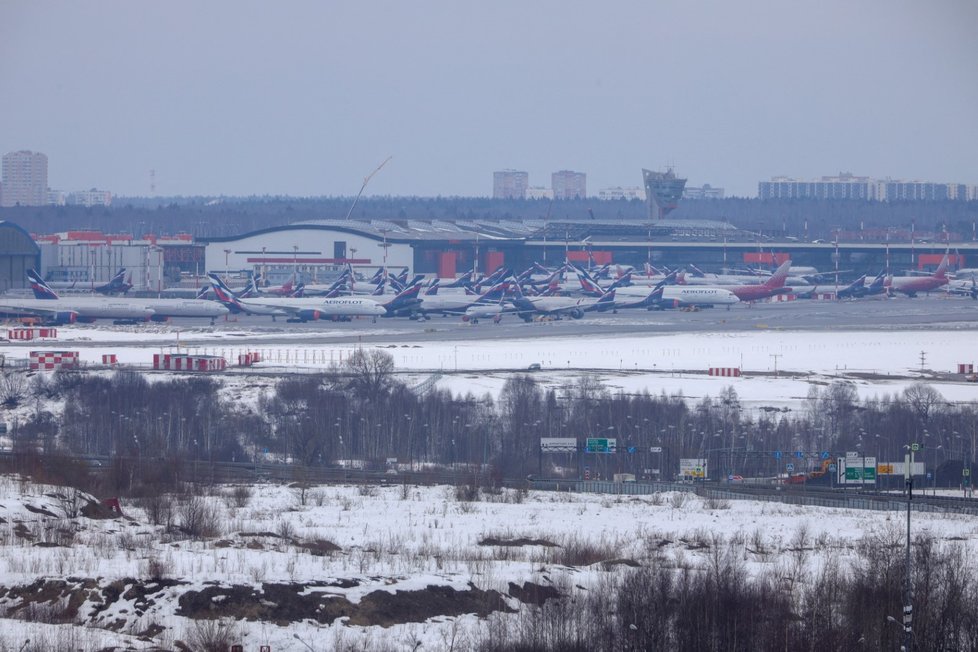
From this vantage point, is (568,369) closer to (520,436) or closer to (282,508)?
(520,436)

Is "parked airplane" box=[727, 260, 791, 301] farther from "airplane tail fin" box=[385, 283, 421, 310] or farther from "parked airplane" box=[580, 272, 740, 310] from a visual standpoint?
"airplane tail fin" box=[385, 283, 421, 310]

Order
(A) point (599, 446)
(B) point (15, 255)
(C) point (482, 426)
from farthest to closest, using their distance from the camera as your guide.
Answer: (B) point (15, 255) → (C) point (482, 426) → (A) point (599, 446)

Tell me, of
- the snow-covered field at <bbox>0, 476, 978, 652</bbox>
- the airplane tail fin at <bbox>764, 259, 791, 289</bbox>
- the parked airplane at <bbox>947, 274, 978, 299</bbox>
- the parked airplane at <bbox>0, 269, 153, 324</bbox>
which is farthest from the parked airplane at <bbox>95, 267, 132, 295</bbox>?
the snow-covered field at <bbox>0, 476, 978, 652</bbox>

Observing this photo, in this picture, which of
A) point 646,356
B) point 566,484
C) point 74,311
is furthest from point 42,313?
point 566,484

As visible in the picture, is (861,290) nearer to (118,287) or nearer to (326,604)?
(118,287)

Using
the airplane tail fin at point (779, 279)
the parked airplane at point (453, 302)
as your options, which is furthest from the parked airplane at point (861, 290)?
the parked airplane at point (453, 302)

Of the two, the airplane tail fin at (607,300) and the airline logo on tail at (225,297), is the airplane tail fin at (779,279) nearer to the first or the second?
the airplane tail fin at (607,300)
